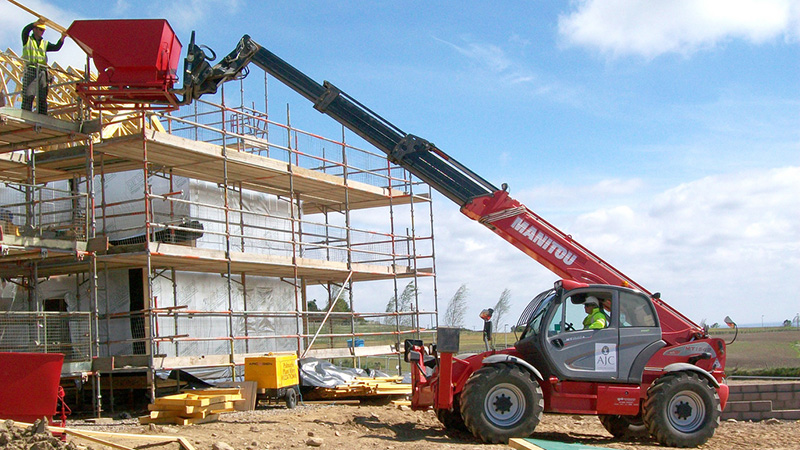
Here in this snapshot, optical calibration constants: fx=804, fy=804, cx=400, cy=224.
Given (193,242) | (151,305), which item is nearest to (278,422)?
(151,305)

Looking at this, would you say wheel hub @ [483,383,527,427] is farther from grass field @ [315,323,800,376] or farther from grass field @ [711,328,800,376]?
grass field @ [711,328,800,376]

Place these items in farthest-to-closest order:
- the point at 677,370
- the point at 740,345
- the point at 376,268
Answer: the point at 740,345 → the point at 376,268 → the point at 677,370

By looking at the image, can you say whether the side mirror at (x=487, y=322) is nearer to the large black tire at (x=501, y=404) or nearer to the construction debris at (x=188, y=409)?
the large black tire at (x=501, y=404)

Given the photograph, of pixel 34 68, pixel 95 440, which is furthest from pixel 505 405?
pixel 34 68

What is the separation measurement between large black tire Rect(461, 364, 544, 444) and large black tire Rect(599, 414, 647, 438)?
1.79m

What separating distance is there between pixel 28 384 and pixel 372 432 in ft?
15.4

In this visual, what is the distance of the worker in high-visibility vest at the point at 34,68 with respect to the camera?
46.7 feet

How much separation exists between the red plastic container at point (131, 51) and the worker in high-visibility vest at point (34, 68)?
142cm

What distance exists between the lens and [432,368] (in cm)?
1237

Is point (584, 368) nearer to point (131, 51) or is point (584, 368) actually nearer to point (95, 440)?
point (95, 440)

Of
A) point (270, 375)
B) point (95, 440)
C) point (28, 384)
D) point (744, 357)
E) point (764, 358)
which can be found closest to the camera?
point (95, 440)

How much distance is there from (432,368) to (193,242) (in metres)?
7.73

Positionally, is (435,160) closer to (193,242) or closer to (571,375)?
(571,375)

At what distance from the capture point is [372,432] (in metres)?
11.7
